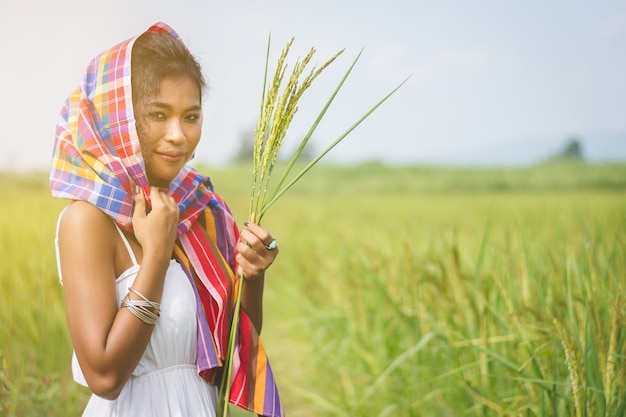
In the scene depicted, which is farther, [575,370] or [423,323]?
[423,323]

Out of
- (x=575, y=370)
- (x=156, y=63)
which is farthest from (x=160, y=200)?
(x=575, y=370)

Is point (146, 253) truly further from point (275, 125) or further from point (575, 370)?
point (575, 370)

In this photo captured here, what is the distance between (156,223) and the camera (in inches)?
56.3

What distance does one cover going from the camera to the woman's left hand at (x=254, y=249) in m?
1.46

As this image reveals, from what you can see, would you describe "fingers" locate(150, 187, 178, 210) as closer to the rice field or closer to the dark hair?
the dark hair

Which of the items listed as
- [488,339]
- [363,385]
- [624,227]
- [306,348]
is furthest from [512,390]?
[306,348]

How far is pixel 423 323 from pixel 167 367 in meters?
1.96

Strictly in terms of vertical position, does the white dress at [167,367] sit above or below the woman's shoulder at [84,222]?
below

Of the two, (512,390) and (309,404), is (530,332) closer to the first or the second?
(512,390)

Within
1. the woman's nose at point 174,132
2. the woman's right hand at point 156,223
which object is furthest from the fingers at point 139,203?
the woman's nose at point 174,132

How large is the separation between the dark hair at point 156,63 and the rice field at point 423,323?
44.9 inches

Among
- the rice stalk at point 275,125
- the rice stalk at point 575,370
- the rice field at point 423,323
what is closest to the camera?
the rice stalk at point 275,125

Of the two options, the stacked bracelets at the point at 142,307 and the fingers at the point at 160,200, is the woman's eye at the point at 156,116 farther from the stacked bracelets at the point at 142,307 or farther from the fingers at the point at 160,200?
the stacked bracelets at the point at 142,307

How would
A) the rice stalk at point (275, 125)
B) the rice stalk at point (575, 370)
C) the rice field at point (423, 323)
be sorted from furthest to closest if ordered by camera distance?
the rice field at point (423, 323)
the rice stalk at point (575, 370)
the rice stalk at point (275, 125)
